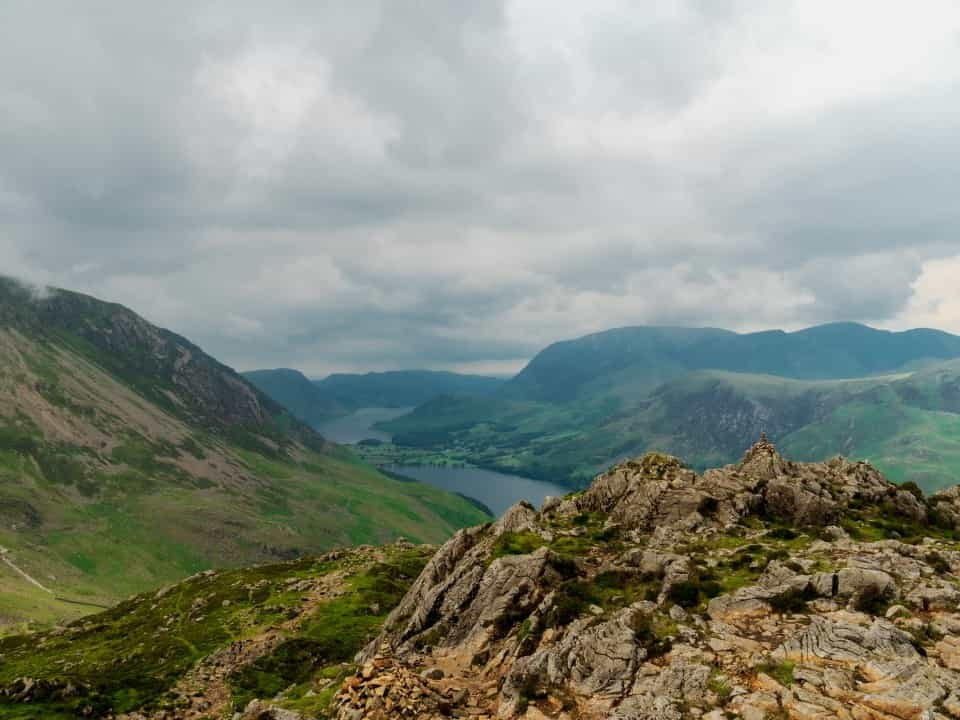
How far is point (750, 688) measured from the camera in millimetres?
22859

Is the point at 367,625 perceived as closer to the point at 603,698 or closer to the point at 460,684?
the point at 460,684

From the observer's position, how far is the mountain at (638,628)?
2359 centimetres

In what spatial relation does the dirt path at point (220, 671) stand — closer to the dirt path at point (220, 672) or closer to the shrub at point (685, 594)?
the dirt path at point (220, 672)

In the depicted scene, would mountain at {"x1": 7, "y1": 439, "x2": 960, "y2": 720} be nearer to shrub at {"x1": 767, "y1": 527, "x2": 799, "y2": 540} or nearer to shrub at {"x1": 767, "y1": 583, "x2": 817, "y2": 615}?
shrub at {"x1": 767, "y1": 583, "x2": 817, "y2": 615}

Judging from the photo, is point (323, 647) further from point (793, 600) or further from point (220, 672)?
point (793, 600)

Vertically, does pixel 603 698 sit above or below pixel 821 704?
below

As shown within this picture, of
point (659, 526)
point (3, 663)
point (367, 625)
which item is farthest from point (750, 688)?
point (3, 663)

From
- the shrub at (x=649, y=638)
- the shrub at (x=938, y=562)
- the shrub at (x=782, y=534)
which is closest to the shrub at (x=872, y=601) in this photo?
the shrub at (x=938, y=562)

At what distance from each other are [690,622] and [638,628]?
3009 mm

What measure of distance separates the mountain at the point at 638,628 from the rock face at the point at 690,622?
0.12m

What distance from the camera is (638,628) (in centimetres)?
2930

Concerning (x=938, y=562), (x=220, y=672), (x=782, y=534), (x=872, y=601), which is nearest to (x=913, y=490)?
(x=782, y=534)

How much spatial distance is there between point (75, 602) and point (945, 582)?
24526 cm

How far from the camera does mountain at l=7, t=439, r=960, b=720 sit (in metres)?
23.6
